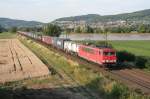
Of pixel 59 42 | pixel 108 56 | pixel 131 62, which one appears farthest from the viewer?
pixel 59 42

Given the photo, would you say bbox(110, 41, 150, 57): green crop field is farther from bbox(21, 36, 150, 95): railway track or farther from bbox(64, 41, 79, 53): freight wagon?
bbox(21, 36, 150, 95): railway track

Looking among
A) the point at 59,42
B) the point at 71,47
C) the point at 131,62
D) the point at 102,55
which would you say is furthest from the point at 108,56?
the point at 59,42

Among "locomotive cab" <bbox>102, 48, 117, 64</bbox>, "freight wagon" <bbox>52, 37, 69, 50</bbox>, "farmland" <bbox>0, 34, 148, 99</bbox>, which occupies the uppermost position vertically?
"locomotive cab" <bbox>102, 48, 117, 64</bbox>

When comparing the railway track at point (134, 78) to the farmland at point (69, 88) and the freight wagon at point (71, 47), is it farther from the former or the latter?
the freight wagon at point (71, 47)

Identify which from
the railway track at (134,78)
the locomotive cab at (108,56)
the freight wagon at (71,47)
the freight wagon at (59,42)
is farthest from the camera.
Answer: the freight wagon at (59,42)


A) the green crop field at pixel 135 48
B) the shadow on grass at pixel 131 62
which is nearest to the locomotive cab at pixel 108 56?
the shadow on grass at pixel 131 62

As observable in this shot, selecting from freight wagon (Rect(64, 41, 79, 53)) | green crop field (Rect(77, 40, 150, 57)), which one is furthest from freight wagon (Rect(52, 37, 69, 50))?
green crop field (Rect(77, 40, 150, 57))

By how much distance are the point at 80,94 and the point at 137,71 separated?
16.4m

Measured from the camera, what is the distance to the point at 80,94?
26.0m

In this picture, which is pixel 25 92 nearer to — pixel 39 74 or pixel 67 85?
pixel 67 85

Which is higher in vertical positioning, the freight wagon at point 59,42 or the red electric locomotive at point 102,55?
the red electric locomotive at point 102,55

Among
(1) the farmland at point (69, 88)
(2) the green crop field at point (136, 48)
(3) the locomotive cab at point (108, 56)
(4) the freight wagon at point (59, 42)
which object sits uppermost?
(3) the locomotive cab at point (108, 56)

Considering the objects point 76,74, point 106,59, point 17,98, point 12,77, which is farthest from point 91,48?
point 17,98

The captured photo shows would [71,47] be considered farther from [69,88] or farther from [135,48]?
[69,88]
